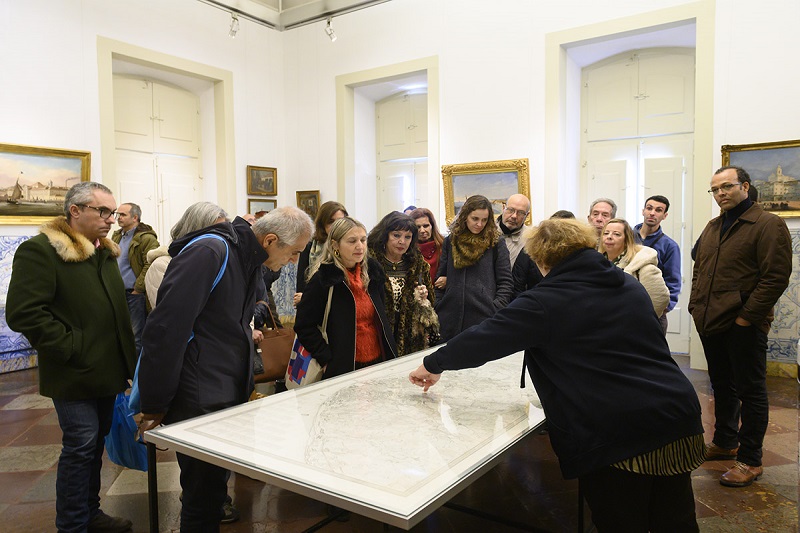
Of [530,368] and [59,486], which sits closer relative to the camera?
[530,368]

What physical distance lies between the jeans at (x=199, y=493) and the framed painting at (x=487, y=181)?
6.01 meters

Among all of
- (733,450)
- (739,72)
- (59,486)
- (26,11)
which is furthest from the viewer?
(26,11)

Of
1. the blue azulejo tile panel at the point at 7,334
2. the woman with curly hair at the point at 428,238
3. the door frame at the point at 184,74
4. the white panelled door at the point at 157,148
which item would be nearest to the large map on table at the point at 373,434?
the woman with curly hair at the point at 428,238

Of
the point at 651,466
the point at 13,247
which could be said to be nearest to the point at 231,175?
the point at 13,247

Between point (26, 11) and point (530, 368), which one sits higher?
point (26, 11)

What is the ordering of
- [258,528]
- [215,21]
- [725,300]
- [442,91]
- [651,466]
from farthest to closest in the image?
[215,21], [442,91], [725,300], [258,528], [651,466]

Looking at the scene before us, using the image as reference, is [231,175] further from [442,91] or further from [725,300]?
[725,300]

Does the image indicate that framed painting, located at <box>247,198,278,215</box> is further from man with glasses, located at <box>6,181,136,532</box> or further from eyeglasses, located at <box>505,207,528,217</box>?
man with glasses, located at <box>6,181,136,532</box>

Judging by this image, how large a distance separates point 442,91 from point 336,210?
4.64 m

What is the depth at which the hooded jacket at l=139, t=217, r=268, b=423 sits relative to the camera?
7.66ft

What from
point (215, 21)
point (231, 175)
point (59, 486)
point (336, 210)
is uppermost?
point (215, 21)

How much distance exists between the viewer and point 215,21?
30.8 ft

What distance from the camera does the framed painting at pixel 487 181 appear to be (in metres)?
7.87

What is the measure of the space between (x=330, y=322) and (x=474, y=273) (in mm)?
1464
